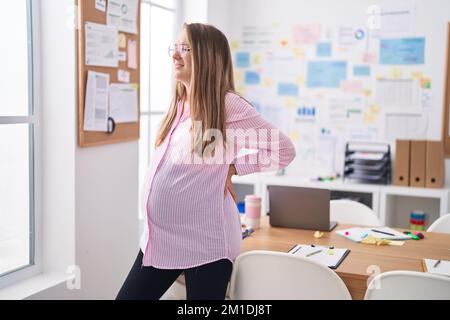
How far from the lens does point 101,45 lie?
2637 millimetres

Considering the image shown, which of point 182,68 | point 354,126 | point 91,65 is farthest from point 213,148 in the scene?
point 354,126

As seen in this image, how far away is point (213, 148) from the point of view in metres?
1.97

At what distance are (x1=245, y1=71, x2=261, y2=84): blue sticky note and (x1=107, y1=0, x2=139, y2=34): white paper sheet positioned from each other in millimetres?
1656

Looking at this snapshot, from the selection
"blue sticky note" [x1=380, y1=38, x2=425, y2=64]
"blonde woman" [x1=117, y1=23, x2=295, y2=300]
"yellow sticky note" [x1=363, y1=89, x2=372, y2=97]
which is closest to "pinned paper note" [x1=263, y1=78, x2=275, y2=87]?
"yellow sticky note" [x1=363, y1=89, x2=372, y2=97]

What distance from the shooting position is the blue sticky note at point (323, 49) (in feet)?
13.8

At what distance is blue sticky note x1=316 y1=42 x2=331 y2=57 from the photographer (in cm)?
420

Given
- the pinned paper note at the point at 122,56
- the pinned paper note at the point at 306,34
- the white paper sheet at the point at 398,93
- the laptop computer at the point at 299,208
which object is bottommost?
the laptop computer at the point at 299,208

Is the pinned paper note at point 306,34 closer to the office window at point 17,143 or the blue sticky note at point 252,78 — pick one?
the blue sticky note at point 252,78

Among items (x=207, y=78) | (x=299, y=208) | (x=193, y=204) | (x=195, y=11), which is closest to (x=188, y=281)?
(x=193, y=204)

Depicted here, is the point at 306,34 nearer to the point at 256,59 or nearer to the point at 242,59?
the point at 256,59

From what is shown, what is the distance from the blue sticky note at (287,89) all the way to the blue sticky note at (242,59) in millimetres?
315

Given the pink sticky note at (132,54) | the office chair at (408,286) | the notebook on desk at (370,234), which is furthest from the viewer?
the pink sticky note at (132,54)

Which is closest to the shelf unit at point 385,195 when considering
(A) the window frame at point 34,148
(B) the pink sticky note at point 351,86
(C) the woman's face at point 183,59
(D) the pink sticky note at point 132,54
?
(B) the pink sticky note at point 351,86

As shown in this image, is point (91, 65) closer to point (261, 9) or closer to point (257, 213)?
point (257, 213)
